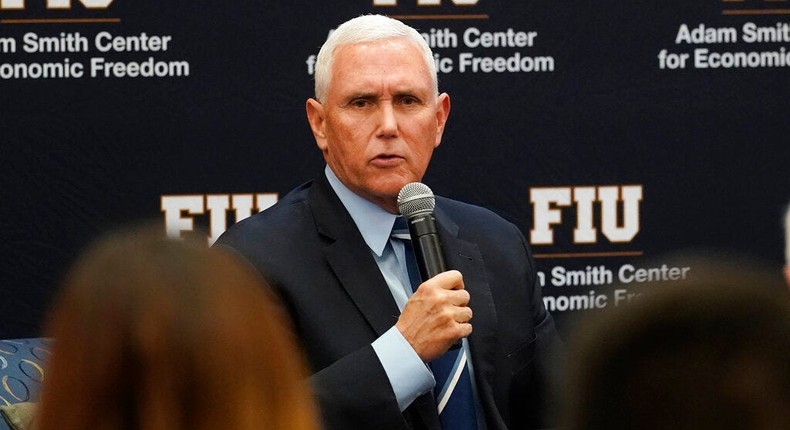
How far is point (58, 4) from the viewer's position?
11.0ft

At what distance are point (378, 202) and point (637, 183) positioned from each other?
1253 mm

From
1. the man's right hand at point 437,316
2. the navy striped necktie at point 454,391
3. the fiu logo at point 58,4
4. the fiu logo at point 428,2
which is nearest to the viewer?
the man's right hand at point 437,316

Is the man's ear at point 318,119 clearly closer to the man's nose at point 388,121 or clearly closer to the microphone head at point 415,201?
the man's nose at point 388,121

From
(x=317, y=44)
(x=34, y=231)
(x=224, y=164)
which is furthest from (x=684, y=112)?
(x=34, y=231)

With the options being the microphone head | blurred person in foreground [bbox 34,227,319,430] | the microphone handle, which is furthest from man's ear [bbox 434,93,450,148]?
blurred person in foreground [bbox 34,227,319,430]

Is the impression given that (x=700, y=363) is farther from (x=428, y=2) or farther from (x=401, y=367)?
(x=428, y=2)

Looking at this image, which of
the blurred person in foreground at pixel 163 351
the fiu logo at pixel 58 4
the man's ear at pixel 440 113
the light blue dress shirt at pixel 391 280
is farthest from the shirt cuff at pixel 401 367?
the fiu logo at pixel 58 4

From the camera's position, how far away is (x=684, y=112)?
362cm

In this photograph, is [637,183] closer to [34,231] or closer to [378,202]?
[378,202]

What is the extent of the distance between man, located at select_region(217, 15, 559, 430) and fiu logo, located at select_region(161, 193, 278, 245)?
27.6 inches

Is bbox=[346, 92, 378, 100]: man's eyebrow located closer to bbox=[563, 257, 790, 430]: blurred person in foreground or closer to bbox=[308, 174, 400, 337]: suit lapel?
bbox=[308, 174, 400, 337]: suit lapel

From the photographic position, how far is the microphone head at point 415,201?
229cm

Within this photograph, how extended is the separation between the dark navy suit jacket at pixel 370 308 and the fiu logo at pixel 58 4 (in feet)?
3.27

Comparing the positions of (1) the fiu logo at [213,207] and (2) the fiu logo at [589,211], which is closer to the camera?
(1) the fiu logo at [213,207]
